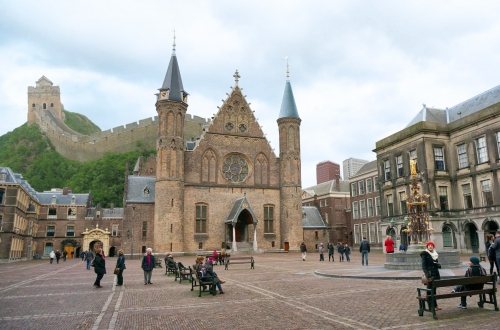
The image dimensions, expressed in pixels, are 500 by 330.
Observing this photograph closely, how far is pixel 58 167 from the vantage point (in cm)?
8606

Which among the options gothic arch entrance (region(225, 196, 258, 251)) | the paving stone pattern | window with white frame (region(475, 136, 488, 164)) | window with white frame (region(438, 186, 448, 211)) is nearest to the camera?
the paving stone pattern

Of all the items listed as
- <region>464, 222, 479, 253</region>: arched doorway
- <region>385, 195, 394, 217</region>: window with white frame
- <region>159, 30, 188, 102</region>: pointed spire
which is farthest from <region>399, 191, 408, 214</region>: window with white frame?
<region>159, 30, 188, 102</region>: pointed spire

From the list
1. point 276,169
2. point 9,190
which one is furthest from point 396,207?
point 9,190

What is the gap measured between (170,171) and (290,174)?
1387 centimetres

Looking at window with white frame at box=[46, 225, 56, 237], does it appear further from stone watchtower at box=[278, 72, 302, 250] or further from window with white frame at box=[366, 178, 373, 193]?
window with white frame at box=[366, 178, 373, 193]

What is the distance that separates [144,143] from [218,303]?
79610 mm

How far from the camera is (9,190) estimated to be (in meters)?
43.2

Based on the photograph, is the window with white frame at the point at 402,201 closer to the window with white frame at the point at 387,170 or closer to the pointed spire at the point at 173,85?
the window with white frame at the point at 387,170

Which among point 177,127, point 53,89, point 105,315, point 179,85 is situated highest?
point 53,89

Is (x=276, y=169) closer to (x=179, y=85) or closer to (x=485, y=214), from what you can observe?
(x=179, y=85)

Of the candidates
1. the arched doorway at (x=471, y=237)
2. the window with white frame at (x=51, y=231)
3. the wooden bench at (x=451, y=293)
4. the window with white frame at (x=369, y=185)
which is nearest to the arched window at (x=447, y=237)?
the arched doorway at (x=471, y=237)

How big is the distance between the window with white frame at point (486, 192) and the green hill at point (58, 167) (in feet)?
162

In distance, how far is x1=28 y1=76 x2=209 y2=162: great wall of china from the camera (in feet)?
284

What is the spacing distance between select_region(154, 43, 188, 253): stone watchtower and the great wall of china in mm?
38738
